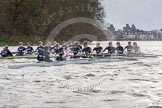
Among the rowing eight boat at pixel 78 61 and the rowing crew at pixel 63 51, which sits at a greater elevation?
the rowing crew at pixel 63 51

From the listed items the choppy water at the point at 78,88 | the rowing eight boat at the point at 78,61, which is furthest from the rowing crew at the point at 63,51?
the choppy water at the point at 78,88

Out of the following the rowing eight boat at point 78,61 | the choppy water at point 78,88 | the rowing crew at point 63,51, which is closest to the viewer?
the choppy water at point 78,88

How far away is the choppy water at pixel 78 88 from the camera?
Result: 48.5 ft

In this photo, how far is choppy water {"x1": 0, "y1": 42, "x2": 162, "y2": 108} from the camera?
48.5 feet

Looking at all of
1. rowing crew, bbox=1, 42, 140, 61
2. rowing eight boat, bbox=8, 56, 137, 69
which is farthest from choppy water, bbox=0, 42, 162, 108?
rowing crew, bbox=1, 42, 140, 61

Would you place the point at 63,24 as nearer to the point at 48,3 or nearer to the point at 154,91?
the point at 48,3

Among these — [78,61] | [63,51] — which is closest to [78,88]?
[78,61]

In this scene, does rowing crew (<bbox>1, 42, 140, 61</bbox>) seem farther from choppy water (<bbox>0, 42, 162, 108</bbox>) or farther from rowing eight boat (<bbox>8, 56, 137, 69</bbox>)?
choppy water (<bbox>0, 42, 162, 108</bbox>)

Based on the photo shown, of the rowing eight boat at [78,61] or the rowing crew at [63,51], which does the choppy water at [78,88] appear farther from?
the rowing crew at [63,51]

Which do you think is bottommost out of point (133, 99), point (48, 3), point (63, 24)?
point (133, 99)

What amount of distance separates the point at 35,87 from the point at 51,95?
7.39ft

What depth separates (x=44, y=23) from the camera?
225ft

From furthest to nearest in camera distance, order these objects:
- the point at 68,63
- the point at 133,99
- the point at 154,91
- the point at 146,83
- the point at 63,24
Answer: the point at 63,24 → the point at 68,63 → the point at 146,83 → the point at 154,91 → the point at 133,99

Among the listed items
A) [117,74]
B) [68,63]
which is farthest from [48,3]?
[117,74]
